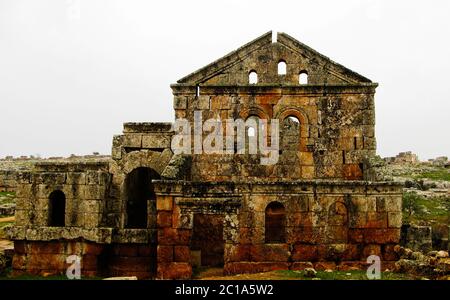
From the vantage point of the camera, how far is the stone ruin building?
15602mm

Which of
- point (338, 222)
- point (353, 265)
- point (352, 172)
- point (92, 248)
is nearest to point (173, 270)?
point (92, 248)

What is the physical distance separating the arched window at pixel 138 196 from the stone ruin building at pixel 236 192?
0.19 ft

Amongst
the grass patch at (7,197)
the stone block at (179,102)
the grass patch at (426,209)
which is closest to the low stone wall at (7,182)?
the grass patch at (7,197)

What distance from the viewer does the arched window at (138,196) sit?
19.5 metres

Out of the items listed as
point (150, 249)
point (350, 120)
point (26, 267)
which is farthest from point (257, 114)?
point (26, 267)

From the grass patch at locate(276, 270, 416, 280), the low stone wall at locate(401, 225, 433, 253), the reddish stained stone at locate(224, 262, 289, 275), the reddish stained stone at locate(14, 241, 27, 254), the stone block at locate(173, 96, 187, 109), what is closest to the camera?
the grass patch at locate(276, 270, 416, 280)

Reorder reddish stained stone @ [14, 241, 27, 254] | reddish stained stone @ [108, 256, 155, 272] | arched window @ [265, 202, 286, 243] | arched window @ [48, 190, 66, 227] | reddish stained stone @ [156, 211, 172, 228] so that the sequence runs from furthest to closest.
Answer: arched window @ [265, 202, 286, 243] → arched window @ [48, 190, 66, 227] → reddish stained stone @ [108, 256, 155, 272] → reddish stained stone @ [14, 241, 27, 254] → reddish stained stone @ [156, 211, 172, 228]

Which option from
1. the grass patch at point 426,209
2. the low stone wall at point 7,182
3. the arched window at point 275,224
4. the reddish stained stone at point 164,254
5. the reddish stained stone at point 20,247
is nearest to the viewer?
the reddish stained stone at point 164,254

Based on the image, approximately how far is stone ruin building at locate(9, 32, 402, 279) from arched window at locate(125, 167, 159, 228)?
→ 57 mm

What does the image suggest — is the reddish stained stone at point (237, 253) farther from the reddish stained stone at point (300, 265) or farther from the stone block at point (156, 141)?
the stone block at point (156, 141)

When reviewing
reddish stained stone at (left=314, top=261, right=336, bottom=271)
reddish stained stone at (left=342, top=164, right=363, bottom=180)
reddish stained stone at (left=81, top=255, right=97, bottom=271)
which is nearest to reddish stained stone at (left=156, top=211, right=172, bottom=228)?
reddish stained stone at (left=81, top=255, right=97, bottom=271)

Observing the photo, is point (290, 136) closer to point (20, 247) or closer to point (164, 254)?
point (164, 254)

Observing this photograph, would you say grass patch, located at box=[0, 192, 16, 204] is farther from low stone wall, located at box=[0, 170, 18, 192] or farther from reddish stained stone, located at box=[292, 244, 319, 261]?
reddish stained stone, located at box=[292, 244, 319, 261]
